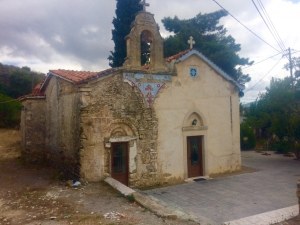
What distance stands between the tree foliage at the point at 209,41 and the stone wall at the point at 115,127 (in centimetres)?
1128

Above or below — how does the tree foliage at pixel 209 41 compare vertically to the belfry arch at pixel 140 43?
above

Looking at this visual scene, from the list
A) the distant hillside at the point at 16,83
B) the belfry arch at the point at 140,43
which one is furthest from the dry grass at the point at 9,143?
the distant hillside at the point at 16,83

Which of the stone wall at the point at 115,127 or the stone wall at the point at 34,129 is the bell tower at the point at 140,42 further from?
the stone wall at the point at 34,129

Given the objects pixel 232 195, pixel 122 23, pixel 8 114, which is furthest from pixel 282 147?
pixel 8 114

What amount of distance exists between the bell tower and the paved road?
490 cm

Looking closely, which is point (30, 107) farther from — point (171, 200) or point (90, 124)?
point (171, 200)

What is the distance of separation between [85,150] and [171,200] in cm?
339

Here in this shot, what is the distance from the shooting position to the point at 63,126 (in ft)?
37.1

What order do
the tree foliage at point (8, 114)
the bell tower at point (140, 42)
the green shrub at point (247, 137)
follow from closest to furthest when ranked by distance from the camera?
the bell tower at point (140, 42) → the green shrub at point (247, 137) → the tree foliage at point (8, 114)

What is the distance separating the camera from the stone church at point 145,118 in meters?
9.62

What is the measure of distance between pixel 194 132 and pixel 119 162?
145 inches

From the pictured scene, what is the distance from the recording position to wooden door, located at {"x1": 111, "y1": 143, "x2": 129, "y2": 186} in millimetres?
10081

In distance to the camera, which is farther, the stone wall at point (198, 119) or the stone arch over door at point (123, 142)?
the stone wall at point (198, 119)

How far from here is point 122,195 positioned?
25.8 ft
